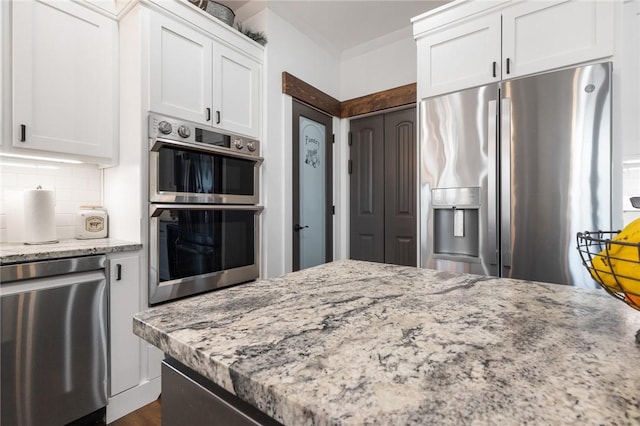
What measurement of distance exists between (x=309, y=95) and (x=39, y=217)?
7.37 ft

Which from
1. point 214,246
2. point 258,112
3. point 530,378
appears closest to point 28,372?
point 214,246

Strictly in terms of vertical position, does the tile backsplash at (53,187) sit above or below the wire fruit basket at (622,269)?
above

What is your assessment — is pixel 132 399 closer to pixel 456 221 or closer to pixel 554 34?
pixel 456 221

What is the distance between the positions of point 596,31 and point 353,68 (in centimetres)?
220

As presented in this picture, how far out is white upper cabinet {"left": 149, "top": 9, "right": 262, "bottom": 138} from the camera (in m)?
1.87

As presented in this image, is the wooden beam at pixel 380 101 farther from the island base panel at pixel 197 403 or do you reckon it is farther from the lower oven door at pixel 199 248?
the island base panel at pixel 197 403

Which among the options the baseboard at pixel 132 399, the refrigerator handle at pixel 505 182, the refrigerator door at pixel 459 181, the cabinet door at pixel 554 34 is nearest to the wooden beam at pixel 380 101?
the refrigerator door at pixel 459 181

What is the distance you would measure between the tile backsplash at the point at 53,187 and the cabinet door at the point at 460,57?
2.39m

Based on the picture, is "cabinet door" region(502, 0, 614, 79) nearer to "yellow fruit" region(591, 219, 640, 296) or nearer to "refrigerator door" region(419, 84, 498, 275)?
"refrigerator door" region(419, 84, 498, 275)

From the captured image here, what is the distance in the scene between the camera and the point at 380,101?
312 cm

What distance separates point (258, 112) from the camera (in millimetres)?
2506

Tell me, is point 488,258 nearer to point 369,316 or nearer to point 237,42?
point 369,316

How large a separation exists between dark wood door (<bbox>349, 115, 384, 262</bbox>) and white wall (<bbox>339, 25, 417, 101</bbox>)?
0.34 metres

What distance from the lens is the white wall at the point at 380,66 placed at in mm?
3010
